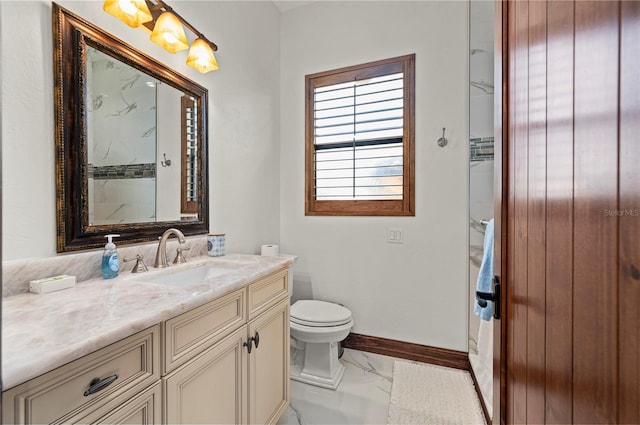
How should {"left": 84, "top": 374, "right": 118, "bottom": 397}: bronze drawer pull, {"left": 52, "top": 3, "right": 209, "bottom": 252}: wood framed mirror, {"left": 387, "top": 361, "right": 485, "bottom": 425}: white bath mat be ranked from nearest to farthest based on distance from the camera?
{"left": 84, "top": 374, "right": 118, "bottom": 397}: bronze drawer pull
{"left": 52, "top": 3, "right": 209, "bottom": 252}: wood framed mirror
{"left": 387, "top": 361, "right": 485, "bottom": 425}: white bath mat

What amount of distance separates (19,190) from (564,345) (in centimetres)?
154

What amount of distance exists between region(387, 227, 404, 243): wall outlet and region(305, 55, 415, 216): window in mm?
114

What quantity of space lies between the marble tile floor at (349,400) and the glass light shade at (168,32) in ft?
6.42

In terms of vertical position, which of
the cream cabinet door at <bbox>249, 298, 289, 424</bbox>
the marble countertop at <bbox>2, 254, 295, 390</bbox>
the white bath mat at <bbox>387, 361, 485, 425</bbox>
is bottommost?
the white bath mat at <bbox>387, 361, 485, 425</bbox>

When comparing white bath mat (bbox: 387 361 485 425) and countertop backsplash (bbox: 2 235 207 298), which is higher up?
countertop backsplash (bbox: 2 235 207 298)

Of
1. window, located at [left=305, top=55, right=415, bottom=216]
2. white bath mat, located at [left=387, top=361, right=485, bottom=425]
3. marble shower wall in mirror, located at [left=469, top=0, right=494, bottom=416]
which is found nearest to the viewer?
white bath mat, located at [left=387, top=361, right=485, bottom=425]

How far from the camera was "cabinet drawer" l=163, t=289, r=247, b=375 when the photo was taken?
909 mm

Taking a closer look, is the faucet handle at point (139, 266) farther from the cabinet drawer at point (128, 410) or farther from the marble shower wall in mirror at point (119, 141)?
the cabinet drawer at point (128, 410)

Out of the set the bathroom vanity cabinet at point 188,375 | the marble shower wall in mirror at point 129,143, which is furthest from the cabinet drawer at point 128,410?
the marble shower wall in mirror at point 129,143

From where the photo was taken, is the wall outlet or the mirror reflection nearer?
the mirror reflection

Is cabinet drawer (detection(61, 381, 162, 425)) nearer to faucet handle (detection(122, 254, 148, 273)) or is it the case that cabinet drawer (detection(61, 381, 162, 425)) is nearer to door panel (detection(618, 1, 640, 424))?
faucet handle (detection(122, 254, 148, 273))

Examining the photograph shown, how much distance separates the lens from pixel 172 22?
1.42m

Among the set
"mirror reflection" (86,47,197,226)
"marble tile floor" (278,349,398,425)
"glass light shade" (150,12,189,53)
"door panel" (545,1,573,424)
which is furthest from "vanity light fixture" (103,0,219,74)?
"marble tile floor" (278,349,398,425)

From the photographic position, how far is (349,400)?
1.81 metres
